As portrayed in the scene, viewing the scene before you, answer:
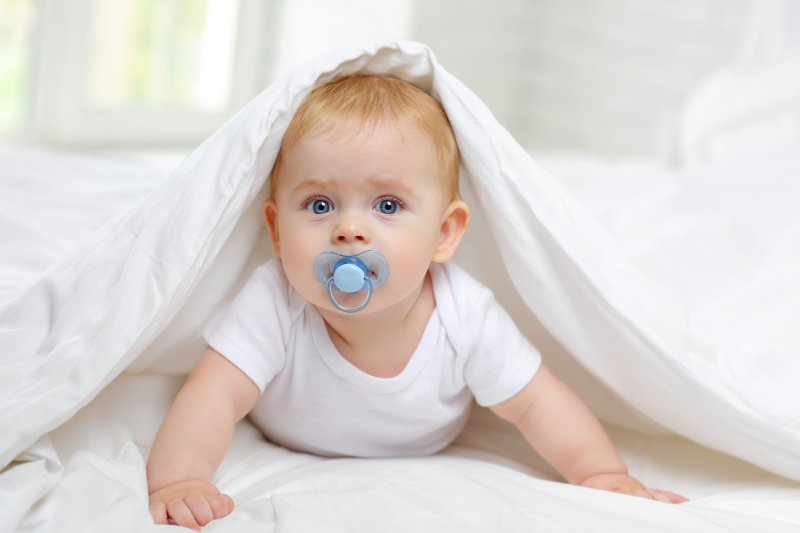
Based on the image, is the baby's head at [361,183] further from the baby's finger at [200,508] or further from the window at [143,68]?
the window at [143,68]

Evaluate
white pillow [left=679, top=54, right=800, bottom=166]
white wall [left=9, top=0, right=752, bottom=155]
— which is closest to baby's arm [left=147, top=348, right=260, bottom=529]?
white pillow [left=679, top=54, right=800, bottom=166]

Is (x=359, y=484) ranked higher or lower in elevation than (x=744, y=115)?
lower

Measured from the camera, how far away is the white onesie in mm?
1131

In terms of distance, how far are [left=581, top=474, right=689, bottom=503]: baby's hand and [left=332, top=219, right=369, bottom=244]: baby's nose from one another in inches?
13.6

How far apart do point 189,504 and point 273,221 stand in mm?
322

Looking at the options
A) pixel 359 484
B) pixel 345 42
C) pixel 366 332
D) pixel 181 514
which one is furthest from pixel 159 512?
pixel 345 42

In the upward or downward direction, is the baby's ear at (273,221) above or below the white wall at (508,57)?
above

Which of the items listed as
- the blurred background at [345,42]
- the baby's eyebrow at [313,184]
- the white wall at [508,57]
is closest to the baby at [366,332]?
the baby's eyebrow at [313,184]

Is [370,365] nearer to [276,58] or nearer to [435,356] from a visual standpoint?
[435,356]

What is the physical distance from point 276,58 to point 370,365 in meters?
2.50

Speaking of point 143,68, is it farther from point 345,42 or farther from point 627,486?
point 627,486

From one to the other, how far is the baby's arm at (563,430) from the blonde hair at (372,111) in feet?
0.78

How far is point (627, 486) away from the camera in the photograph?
1086mm

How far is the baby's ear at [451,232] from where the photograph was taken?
3.77 ft
